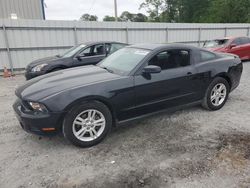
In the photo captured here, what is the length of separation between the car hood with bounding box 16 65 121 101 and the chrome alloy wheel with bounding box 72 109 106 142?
44cm

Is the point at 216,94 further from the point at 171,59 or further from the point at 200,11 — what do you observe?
the point at 200,11

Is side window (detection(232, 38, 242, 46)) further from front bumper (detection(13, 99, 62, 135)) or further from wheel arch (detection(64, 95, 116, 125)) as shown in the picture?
front bumper (detection(13, 99, 62, 135))

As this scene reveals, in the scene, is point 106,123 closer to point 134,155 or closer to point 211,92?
point 134,155

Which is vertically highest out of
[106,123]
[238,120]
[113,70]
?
[113,70]

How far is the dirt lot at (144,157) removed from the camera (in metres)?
2.57

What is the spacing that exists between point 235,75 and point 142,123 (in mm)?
2419

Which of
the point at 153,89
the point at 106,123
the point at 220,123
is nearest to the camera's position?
the point at 106,123

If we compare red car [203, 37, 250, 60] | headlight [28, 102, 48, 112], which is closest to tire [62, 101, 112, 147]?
headlight [28, 102, 48, 112]

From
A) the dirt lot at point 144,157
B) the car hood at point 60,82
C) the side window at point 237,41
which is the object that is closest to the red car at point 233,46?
the side window at point 237,41

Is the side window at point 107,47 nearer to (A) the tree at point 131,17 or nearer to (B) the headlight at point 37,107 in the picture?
(B) the headlight at point 37,107

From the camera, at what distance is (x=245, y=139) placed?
3416mm

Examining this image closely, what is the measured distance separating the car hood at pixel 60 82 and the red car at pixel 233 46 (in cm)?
828

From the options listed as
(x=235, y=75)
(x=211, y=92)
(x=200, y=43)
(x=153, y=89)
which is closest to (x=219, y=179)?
(x=153, y=89)

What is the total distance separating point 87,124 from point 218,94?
292cm
